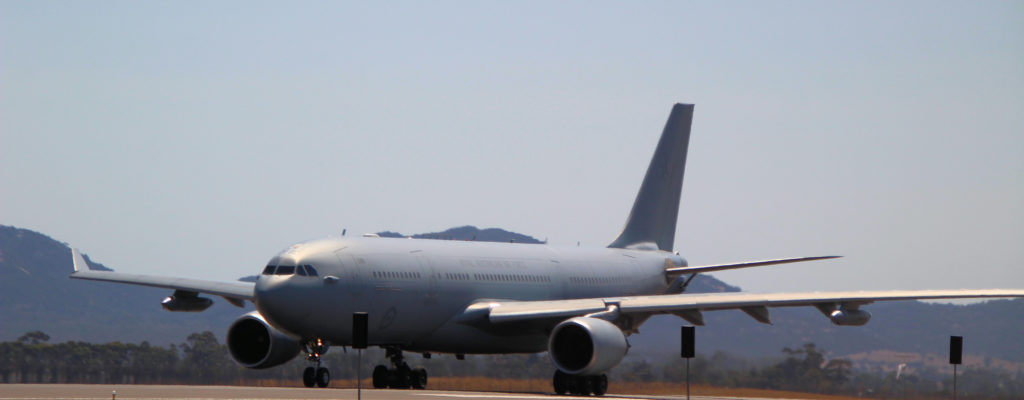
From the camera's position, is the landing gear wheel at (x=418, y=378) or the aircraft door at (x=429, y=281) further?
the landing gear wheel at (x=418, y=378)

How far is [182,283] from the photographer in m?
40.4

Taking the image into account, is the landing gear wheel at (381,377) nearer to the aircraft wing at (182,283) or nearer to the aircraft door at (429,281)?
the aircraft door at (429,281)

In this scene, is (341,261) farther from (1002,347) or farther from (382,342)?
(1002,347)

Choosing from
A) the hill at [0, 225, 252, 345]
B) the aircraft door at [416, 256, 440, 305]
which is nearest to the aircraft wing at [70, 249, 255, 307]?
the aircraft door at [416, 256, 440, 305]

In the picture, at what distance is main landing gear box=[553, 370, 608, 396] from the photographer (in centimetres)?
3612

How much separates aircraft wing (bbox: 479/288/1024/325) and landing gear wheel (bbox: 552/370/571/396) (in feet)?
4.87

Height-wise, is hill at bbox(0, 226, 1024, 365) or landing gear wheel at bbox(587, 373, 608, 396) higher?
hill at bbox(0, 226, 1024, 365)

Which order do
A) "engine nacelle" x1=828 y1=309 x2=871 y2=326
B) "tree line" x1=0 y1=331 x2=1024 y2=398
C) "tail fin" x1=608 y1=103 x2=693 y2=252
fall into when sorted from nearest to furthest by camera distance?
"engine nacelle" x1=828 y1=309 x2=871 y2=326 → "tree line" x1=0 y1=331 x2=1024 y2=398 → "tail fin" x1=608 y1=103 x2=693 y2=252

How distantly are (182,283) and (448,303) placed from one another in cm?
790

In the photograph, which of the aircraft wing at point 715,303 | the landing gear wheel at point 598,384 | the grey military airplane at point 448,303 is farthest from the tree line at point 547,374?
the landing gear wheel at point 598,384

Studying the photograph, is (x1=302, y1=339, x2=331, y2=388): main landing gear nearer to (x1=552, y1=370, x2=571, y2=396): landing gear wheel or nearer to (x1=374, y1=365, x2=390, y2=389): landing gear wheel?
(x1=374, y1=365, x2=390, y2=389): landing gear wheel

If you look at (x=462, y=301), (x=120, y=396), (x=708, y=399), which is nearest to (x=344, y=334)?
(x=462, y=301)

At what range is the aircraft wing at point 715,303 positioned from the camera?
3434cm

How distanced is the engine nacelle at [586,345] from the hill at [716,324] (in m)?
4.64
